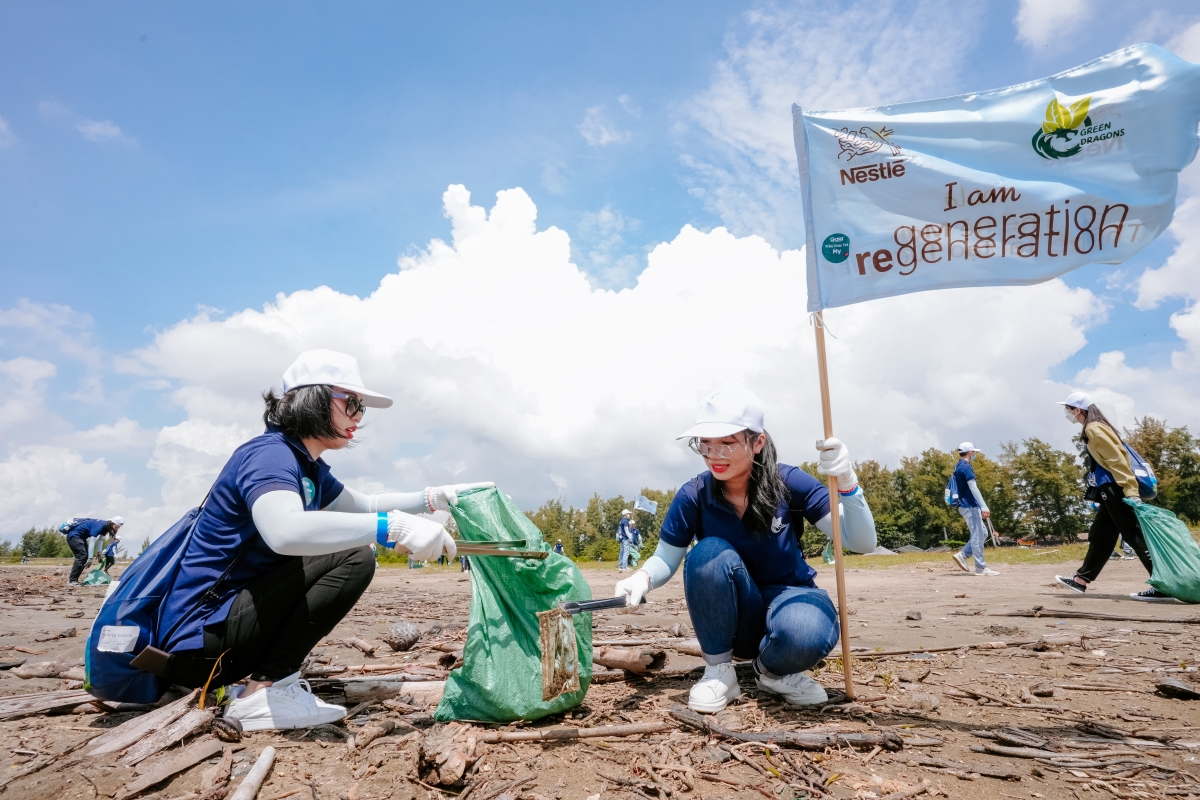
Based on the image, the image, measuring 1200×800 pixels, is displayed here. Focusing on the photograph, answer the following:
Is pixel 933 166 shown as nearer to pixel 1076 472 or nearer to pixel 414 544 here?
pixel 414 544

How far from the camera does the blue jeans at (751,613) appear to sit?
3.42 metres

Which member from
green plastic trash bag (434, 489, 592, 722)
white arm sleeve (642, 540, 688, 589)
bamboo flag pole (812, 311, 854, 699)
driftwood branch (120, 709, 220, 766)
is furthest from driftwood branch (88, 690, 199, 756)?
bamboo flag pole (812, 311, 854, 699)

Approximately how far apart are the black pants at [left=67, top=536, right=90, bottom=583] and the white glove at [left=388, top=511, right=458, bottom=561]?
16.6 meters

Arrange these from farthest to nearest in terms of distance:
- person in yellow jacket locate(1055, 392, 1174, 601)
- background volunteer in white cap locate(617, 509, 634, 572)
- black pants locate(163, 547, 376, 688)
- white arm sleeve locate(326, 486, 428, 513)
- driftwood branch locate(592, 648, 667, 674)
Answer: background volunteer in white cap locate(617, 509, 634, 572) < person in yellow jacket locate(1055, 392, 1174, 601) < driftwood branch locate(592, 648, 667, 674) < white arm sleeve locate(326, 486, 428, 513) < black pants locate(163, 547, 376, 688)

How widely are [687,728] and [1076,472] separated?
5992cm

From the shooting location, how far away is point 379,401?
3773mm

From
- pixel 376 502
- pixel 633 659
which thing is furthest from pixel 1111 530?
pixel 376 502

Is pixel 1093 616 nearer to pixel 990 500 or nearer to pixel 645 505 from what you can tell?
pixel 645 505

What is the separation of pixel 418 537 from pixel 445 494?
29.2 inches

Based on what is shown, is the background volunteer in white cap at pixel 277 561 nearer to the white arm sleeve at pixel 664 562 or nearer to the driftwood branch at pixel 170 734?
the driftwood branch at pixel 170 734

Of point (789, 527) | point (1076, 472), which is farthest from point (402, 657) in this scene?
point (1076, 472)

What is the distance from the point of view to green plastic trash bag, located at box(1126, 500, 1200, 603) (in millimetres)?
6543

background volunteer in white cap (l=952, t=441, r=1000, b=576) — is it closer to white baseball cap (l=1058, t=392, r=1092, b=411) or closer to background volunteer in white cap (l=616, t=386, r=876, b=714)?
white baseball cap (l=1058, t=392, r=1092, b=411)

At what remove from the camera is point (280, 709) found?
326cm
